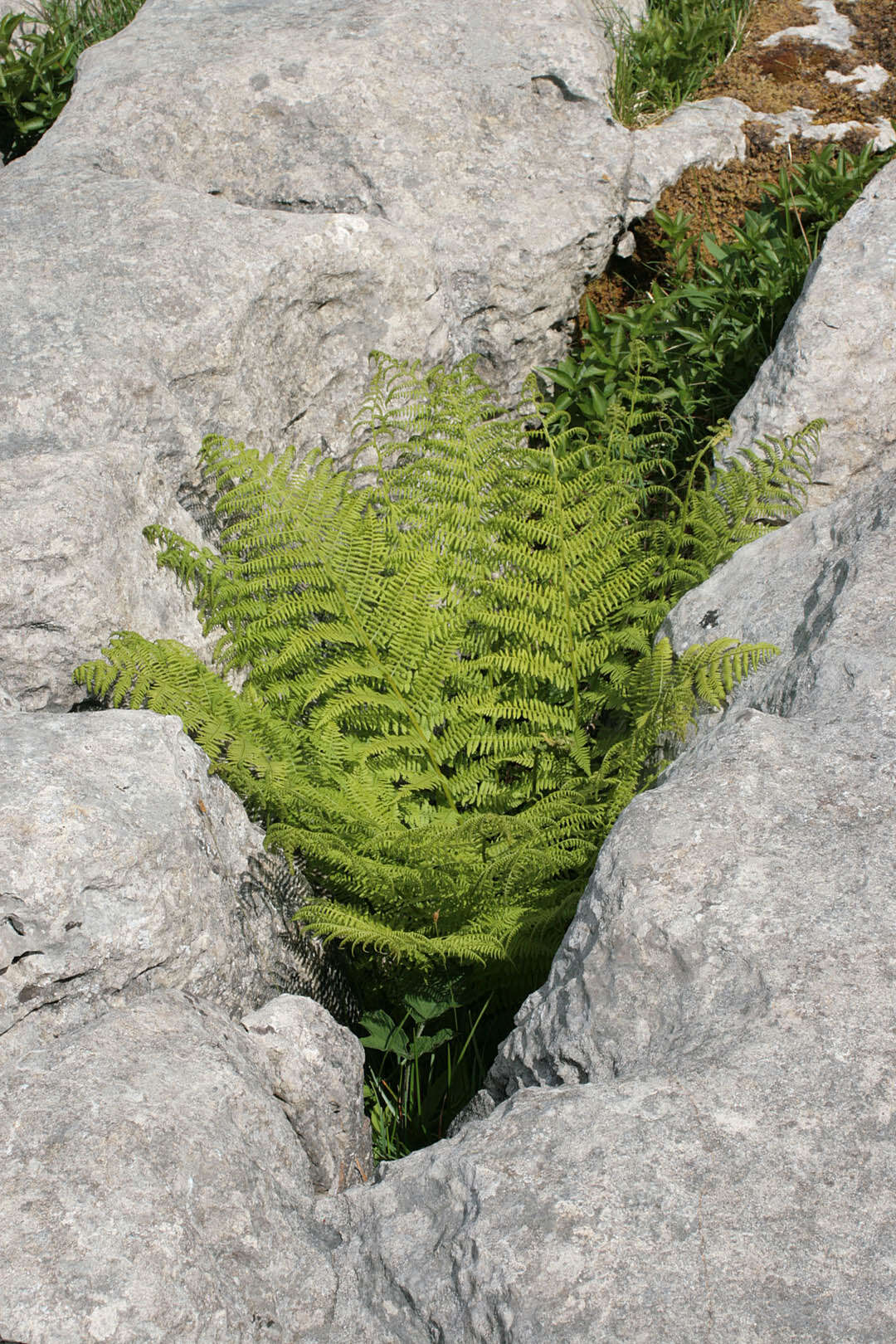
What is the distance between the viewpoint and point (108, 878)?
8.57 feet

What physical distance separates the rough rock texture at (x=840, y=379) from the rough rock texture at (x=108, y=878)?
2.75 metres

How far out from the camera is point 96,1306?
1.96 metres

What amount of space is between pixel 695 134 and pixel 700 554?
3206 mm

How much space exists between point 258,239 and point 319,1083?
3490mm

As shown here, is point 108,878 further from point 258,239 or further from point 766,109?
point 766,109

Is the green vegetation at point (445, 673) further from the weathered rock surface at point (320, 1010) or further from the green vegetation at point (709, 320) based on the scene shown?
the green vegetation at point (709, 320)

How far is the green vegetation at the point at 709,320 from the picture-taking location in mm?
5102

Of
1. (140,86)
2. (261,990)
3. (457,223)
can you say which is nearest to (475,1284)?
(261,990)

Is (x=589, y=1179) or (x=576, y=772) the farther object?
(x=576, y=772)

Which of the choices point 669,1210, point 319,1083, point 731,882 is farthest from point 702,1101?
point 319,1083

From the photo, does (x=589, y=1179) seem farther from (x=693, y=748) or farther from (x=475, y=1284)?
(x=693, y=748)

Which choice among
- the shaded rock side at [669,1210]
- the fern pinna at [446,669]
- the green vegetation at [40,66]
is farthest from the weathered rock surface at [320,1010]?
the green vegetation at [40,66]

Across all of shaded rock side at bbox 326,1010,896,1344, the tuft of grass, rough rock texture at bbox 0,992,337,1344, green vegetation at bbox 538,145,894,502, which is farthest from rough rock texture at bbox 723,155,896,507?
rough rock texture at bbox 0,992,337,1344

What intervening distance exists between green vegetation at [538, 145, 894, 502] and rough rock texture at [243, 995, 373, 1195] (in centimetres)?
319
